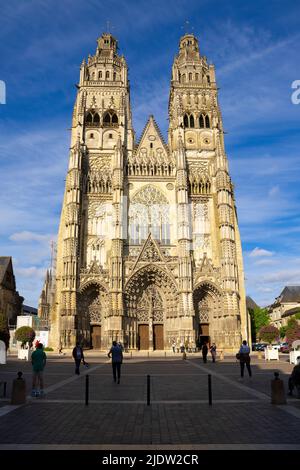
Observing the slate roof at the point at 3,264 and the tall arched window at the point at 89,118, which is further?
the slate roof at the point at 3,264

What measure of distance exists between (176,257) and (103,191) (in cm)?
1099

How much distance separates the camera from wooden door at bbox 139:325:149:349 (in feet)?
132

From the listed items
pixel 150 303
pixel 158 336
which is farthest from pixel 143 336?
pixel 150 303

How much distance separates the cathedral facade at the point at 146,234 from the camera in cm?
3844

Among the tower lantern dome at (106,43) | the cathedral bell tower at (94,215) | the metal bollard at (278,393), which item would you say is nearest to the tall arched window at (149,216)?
the cathedral bell tower at (94,215)

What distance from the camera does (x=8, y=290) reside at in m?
58.4

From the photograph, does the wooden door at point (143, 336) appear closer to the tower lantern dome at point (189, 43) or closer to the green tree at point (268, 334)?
the green tree at point (268, 334)

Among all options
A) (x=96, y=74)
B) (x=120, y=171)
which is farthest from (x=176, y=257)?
(x=96, y=74)

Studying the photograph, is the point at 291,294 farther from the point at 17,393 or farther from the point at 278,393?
the point at 17,393

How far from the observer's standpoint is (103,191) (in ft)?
142

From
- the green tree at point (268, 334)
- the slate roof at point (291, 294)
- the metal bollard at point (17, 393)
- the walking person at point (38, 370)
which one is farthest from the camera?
the slate roof at point (291, 294)

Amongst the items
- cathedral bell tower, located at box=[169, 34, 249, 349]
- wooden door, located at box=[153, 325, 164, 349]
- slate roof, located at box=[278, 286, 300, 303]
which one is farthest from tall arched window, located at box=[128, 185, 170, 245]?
slate roof, located at box=[278, 286, 300, 303]

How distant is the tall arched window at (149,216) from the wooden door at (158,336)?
908 cm
